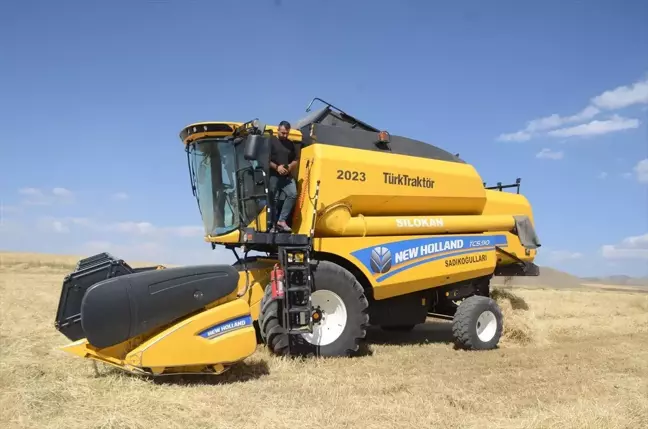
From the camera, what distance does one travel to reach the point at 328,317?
292 inches

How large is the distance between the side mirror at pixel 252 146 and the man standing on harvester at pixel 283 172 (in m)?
0.40

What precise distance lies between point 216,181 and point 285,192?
102cm

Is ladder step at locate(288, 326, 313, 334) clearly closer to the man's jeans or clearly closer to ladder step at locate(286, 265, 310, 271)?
ladder step at locate(286, 265, 310, 271)

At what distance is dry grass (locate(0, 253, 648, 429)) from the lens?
432 cm

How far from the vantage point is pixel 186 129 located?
24.8 feet

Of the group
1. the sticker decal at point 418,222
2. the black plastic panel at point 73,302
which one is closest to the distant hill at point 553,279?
the sticker decal at point 418,222

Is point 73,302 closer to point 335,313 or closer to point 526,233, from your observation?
point 335,313

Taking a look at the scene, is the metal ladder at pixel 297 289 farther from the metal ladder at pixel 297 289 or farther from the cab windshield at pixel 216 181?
the cab windshield at pixel 216 181

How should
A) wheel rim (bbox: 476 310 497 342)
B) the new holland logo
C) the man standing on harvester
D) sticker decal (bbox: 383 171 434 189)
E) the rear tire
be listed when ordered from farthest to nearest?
wheel rim (bbox: 476 310 497 342) < the rear tire < sticker decal (bbox: 383 171 434 189) < the new holland logo < the man standing on harvester

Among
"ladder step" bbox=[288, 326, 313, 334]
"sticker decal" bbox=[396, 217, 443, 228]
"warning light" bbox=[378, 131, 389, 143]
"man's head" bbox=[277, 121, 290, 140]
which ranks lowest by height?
"ladder step" bbox=[288, 326, 313, 334]

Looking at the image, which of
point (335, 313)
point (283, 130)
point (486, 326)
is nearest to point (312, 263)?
point (335, 313)

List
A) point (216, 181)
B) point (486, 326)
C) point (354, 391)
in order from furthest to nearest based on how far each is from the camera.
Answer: point (486, 326) < point (216, 181) < point (354, 391)

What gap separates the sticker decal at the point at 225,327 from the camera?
5.49 m

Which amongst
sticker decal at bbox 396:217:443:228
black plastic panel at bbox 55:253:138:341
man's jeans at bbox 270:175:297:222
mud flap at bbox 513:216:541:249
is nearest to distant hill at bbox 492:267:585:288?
mud flap at bbox 513:216:541:249
